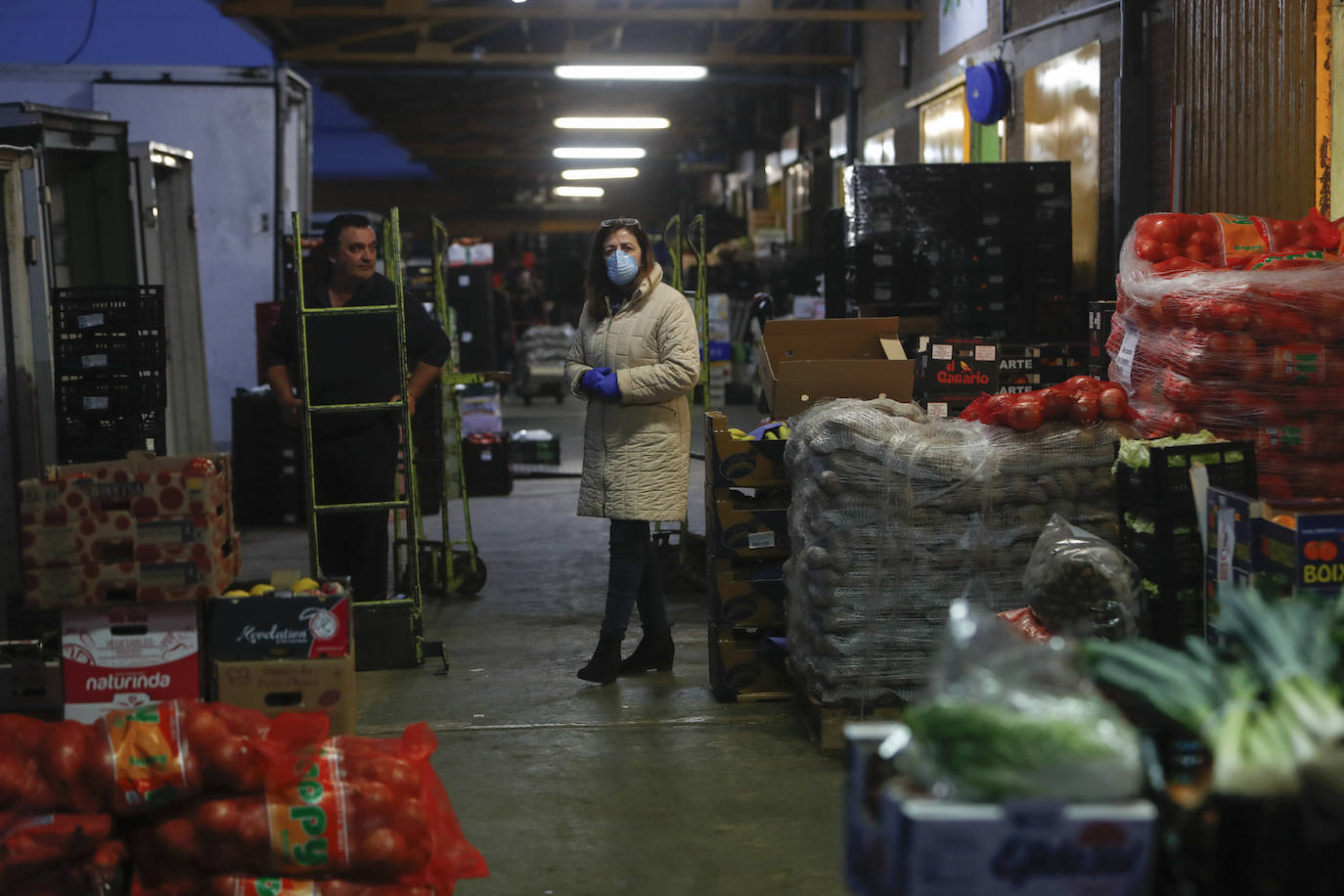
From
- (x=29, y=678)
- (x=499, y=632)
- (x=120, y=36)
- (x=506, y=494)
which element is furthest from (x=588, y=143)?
(x=29, y=678)

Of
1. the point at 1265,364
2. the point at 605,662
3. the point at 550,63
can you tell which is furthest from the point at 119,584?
the point at 550,63

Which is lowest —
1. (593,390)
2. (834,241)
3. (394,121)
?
(593,390)

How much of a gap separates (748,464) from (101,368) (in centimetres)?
351

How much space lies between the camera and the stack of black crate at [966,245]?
349 inches

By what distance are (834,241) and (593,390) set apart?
212 inches

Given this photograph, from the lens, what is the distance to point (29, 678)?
431cm

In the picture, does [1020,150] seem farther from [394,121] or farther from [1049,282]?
[394,121]

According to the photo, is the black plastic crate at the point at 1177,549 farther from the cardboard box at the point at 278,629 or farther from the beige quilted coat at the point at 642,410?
the cardboard box at the point at 278,629

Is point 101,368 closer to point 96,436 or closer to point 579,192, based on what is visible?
point 96,436

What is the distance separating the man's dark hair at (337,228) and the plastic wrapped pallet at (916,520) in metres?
2.45

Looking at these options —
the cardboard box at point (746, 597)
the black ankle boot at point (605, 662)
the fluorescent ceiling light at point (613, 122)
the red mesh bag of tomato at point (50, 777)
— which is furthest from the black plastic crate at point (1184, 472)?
the fluorescent ceiling light at point (613, 122)

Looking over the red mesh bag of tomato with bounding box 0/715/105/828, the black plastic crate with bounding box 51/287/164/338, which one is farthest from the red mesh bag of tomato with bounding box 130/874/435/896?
the black plastic crate with bounding box 51/287/164/338

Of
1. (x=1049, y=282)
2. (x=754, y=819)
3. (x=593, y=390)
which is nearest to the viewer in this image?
(x=754, y=819)

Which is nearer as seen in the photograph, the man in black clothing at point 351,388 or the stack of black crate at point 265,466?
→ the man in black clothing at point 351,388
